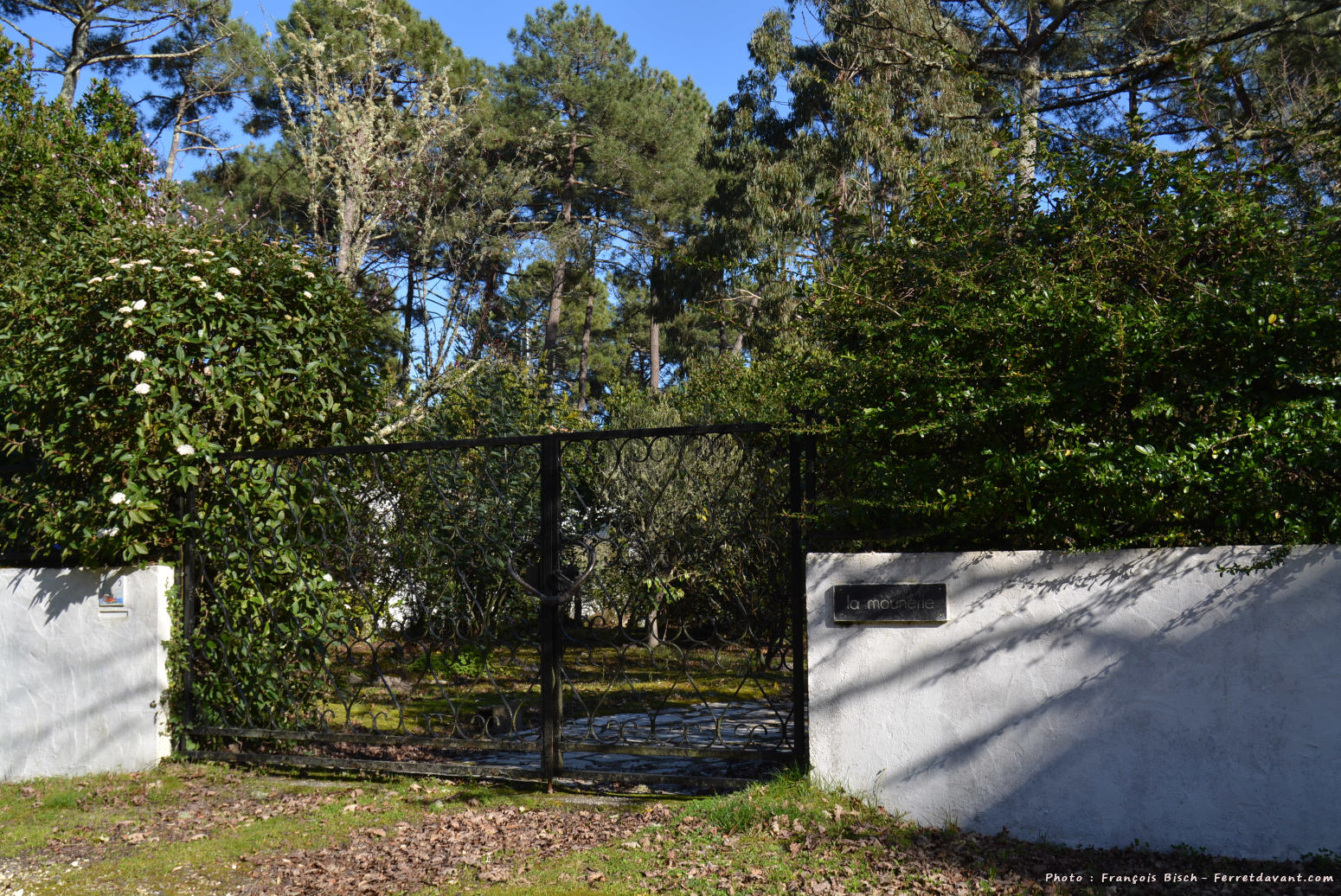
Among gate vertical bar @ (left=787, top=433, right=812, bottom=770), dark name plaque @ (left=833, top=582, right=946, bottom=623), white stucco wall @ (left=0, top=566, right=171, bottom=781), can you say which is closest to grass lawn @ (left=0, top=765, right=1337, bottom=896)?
gate vertical bar @ (left=787, top=433, right=812, bottom=770)

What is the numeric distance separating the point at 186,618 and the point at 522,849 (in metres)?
2.99

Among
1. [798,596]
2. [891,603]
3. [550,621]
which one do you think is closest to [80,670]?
[550,621]

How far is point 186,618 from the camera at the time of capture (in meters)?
5.95

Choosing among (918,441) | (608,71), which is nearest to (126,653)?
(918,441)

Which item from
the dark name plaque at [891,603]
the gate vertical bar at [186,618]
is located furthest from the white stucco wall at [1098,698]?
the gate vertical bar at [186,618]

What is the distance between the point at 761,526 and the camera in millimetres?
5320

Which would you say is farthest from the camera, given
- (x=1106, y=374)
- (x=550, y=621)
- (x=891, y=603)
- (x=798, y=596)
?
(x=550, y=621)

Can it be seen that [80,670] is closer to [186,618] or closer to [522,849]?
[186,618]

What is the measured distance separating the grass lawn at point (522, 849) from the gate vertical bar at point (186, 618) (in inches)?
21.9

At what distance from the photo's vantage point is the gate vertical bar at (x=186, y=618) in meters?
5.93

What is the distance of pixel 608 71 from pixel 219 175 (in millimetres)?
10348

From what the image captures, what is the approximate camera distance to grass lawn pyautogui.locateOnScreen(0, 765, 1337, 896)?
369 centimetres

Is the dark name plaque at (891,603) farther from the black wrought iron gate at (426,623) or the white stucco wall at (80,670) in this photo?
the white stucco wall at (80,670)

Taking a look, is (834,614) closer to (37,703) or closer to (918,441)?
(918,441)
